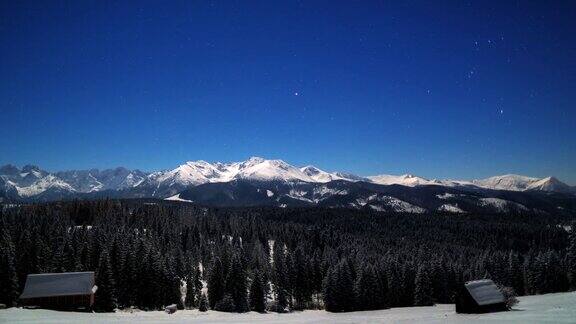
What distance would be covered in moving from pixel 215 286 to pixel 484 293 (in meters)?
51.7

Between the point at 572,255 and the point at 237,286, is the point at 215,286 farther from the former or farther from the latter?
the point at 572,255

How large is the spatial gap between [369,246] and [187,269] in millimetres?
95950

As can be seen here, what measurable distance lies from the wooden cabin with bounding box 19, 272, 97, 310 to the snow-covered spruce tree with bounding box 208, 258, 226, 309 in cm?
2435

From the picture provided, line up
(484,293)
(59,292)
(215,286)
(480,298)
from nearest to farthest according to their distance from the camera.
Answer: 1. (480,298)
2. (484,293)
3. (59,292)
4. (215,286)

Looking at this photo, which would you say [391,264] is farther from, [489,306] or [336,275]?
[489,306]

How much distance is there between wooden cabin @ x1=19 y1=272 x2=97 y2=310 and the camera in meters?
71.2

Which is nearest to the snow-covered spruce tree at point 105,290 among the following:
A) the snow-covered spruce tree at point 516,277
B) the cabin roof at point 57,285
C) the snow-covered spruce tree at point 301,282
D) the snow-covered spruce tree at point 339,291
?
the cabin roof at point 57,285

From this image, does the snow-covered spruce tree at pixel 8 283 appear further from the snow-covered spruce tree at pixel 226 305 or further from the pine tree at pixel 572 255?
the pine tree at pixel 572 255

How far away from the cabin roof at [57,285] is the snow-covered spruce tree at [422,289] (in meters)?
65.0

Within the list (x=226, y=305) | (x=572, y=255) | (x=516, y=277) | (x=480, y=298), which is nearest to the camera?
(x=480, y=298)

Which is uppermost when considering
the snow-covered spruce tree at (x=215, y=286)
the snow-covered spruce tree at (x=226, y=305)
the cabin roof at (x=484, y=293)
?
the cabin roof at (x=484, y=293)

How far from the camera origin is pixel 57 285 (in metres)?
73.5

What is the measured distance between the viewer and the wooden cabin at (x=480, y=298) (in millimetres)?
65500

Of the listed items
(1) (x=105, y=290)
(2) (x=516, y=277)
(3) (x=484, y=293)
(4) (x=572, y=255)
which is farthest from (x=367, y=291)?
(1) (x=105, y=290)
